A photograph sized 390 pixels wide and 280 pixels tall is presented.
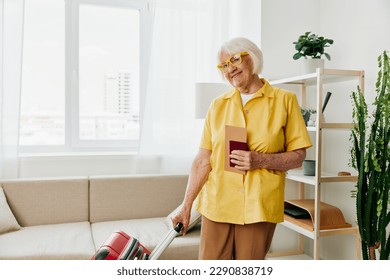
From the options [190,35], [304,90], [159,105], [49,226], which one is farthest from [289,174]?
[49,226]

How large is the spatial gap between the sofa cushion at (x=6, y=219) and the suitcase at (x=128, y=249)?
3.50 feet

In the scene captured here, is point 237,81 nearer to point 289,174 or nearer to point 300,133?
point 300,133

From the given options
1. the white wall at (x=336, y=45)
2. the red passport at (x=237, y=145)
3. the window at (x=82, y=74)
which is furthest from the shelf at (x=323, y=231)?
the window at (x=82, y=74)

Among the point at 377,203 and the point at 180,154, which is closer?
the point at 377,203

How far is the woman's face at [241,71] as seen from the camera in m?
1.47

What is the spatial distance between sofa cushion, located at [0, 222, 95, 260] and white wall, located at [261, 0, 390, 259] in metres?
1.48

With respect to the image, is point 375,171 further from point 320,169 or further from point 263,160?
point 263,160

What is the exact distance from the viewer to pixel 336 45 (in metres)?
2.72

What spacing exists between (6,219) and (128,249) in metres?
1.19

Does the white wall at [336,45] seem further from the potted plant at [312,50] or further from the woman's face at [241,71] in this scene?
the woman's face at [241,71]

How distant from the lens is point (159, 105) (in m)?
2.95

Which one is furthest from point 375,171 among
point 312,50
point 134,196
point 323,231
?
point 134,196

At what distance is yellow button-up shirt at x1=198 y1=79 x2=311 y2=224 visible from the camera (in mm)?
1414
